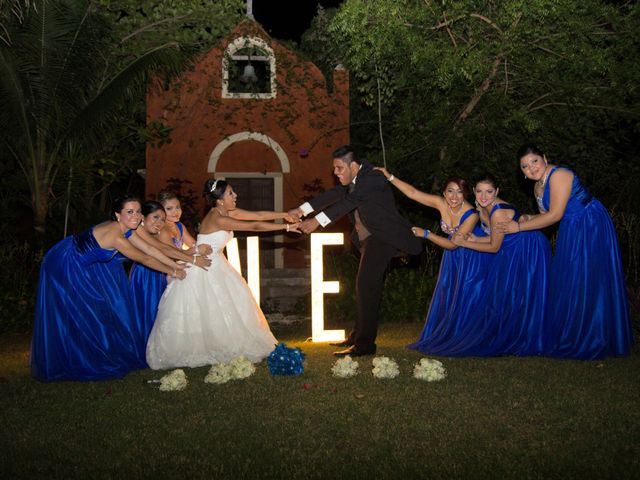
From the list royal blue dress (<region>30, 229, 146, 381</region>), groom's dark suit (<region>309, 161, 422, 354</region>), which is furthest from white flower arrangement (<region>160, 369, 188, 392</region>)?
groom's dark suit (<region>309, 161, 422, 354</region>)

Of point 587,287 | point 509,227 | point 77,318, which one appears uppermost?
point 509,227

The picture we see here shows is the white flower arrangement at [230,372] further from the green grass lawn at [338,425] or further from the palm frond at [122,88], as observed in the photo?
the palm frond at [122,88]

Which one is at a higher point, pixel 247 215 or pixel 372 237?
pixel 247 215

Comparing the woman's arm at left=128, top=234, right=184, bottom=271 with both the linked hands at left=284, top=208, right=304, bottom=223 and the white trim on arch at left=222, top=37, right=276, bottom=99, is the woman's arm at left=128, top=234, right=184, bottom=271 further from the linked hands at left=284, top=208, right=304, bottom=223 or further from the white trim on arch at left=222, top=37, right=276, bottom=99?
the white trim on arch at left=222, top=37, right=276, bottom=99

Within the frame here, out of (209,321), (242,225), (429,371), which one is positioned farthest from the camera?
(242,225)

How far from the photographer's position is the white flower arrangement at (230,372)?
6277mm

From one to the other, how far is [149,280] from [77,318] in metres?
1.26

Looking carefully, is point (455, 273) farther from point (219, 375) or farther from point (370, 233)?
point (219, 375)

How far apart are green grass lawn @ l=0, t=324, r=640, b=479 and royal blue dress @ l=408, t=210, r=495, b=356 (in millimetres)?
758

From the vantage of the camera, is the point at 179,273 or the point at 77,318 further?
the point at 179,273

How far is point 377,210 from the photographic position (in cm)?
761

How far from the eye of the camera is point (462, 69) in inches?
414

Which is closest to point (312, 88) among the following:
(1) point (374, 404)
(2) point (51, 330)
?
(2) point (51, 330)

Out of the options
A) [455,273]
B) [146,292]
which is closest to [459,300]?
[455,273]
